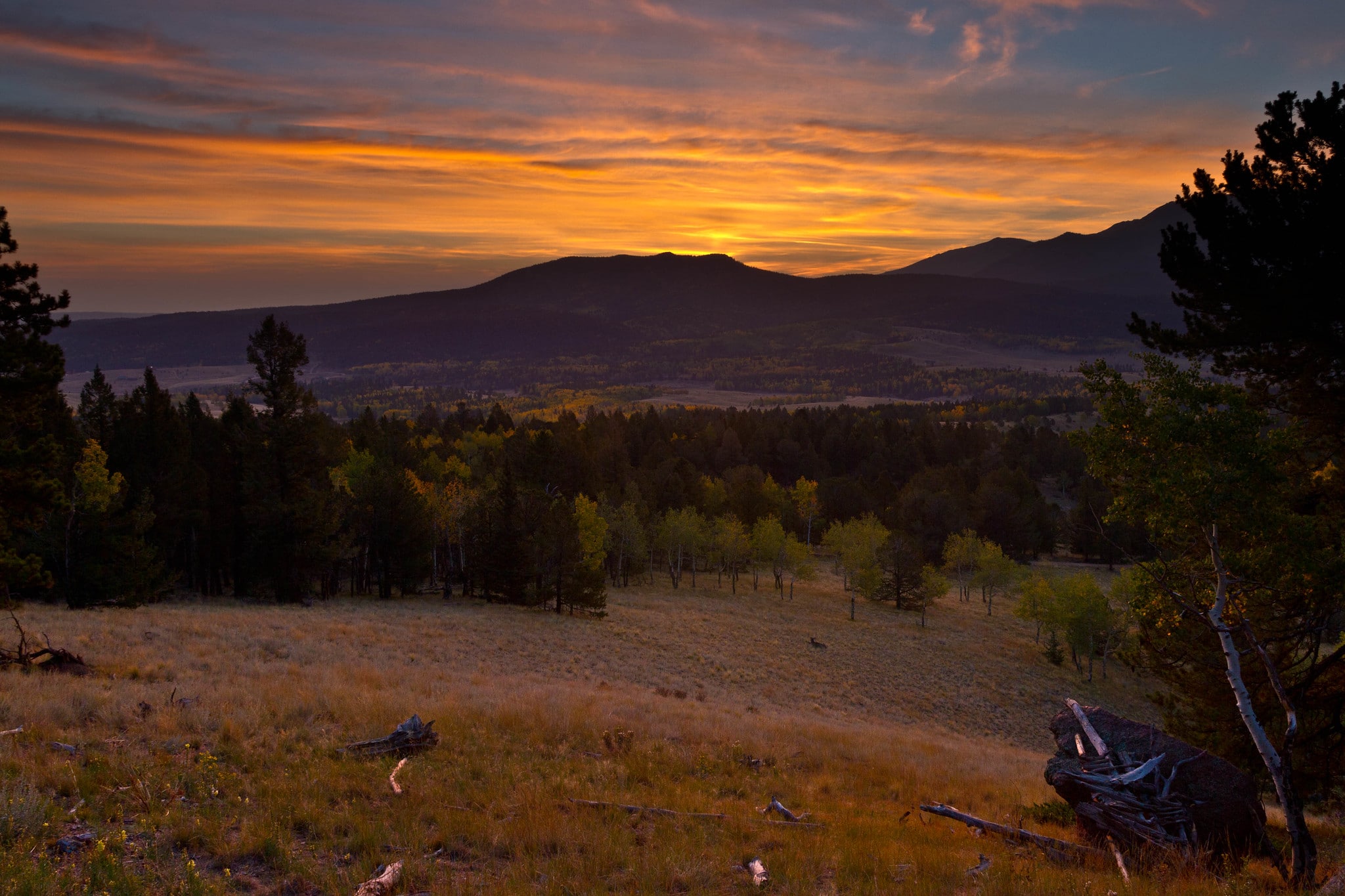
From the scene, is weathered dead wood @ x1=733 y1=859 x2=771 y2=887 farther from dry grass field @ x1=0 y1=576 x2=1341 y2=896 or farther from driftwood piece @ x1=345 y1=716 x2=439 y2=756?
driftwood piece @ x1=345 y1=716 x2=439 y2=756

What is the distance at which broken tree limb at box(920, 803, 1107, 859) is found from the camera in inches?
404

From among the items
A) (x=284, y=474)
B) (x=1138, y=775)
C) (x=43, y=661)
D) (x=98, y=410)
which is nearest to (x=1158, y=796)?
(x=1138, y=775)

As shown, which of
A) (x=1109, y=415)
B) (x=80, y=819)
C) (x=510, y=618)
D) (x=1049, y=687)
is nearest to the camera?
(x=80, y=819)

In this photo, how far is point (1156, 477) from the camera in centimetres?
1044

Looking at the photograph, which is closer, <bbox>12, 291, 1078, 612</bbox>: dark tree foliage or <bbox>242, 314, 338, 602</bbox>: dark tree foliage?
<bbox>12, 291, 1078, 612</bbox>: dark tree foliage

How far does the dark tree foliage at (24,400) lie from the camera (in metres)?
17.9

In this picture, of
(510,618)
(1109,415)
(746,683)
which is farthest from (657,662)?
(1109,415)

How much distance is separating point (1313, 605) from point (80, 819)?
1952 cm

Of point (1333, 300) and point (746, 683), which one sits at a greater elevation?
point (1333, 300)

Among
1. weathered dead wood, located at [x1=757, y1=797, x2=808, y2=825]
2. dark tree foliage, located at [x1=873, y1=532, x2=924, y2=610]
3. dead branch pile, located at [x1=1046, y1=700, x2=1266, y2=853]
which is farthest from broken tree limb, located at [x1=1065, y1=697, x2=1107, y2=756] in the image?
dark tree foliage, located at [x1=873, y1=532, x2=924, y2=610]

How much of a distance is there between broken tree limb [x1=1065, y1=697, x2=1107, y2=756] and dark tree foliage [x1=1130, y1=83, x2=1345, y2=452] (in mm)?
7491

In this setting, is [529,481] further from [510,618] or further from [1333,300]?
[1333,300]

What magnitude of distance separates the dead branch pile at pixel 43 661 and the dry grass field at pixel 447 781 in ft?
2.85

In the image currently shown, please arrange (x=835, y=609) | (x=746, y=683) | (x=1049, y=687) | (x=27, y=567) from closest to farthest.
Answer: (x=27, y=567) < (x=746, y=683) < (x=1049, y=687) < (x=835, y=609)
